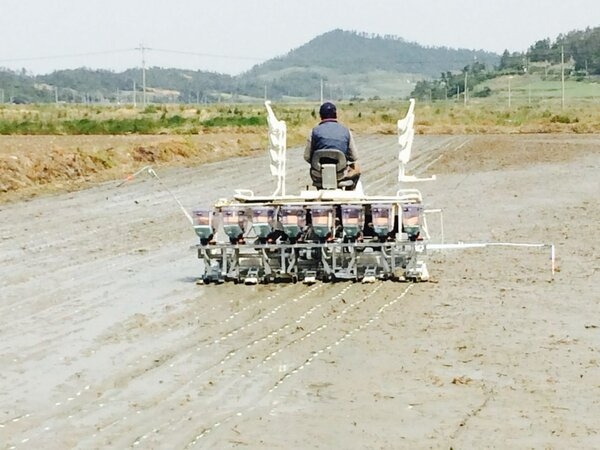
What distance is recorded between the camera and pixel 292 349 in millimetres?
9305

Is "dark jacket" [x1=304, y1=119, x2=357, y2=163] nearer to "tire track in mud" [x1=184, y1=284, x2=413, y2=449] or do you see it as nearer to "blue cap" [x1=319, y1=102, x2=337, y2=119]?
"blue cap" [x1=319, y1=102, x2=337, y2=119]

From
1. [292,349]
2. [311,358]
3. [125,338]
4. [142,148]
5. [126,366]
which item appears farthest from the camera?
[142,148]

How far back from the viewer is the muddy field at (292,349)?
705cm

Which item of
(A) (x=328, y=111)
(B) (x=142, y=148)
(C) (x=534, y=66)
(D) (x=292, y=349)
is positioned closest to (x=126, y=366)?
(D) (x=292, y=349)

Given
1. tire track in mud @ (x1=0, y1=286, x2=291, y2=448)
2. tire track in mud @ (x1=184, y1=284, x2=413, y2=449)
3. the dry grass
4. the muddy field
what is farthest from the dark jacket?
the dry grass

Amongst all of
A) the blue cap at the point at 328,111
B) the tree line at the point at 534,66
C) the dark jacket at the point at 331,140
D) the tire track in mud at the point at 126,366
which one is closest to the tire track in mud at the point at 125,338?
the tire track in mud at the point at 126,366

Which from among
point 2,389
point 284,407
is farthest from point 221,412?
point 2,389

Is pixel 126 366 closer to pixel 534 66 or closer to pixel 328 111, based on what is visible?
pixel 328 111

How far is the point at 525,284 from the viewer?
12398 mm

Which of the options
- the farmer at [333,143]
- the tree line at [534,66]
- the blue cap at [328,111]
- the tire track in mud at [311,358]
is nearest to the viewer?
the tire track in mud at [311,358]

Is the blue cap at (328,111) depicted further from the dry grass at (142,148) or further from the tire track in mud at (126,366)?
the dry grass at (142,148)

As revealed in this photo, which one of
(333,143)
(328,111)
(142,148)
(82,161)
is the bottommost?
(82,161)

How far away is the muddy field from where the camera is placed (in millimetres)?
7051

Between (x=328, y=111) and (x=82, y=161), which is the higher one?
(x=328, y=111)
